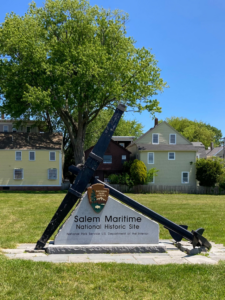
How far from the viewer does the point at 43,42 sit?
39906mm

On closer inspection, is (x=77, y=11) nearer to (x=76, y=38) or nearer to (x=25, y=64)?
(x=76, y=38)

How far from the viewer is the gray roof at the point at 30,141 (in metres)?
44.2

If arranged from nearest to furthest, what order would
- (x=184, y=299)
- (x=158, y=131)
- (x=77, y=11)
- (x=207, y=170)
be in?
1. (x=184, y=299)
2. (x=77, y=11)
3. (x=207, y=170)
4. (x=158, y=131)

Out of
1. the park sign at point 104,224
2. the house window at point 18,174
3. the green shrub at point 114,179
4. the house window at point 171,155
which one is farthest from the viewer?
the house window at point 171,155

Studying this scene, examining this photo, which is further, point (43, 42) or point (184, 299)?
point (43, 42)

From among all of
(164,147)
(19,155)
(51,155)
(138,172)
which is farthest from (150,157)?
(19,155)

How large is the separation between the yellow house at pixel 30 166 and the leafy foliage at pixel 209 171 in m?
17.8

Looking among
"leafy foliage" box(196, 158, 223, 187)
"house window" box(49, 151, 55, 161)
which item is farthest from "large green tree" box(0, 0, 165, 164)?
"leafy foliage" box(196, 158, 223, 187)

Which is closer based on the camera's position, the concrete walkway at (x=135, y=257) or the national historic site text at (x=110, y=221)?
the concrete walkway at (x=135, y=257)

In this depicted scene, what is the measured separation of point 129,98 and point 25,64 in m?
12.0

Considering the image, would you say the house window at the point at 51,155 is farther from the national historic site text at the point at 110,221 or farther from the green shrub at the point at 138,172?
the national historic site text at the point at 110,221

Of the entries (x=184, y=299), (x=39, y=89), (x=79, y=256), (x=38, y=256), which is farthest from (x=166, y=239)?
(x=39, y=89)

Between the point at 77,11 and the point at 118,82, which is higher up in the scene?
the point at 77,11

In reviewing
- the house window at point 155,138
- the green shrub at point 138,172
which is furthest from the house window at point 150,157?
the green shrub at point 138,172
